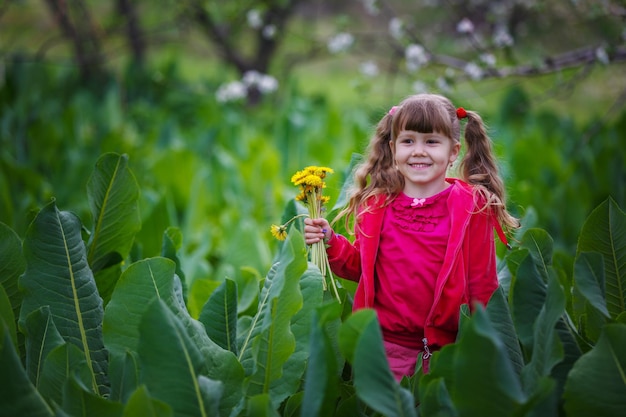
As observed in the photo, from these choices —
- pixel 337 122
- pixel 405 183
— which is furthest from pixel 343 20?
pixel 405 183

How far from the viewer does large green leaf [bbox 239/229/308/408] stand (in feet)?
3.94

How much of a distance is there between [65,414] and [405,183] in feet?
2.48

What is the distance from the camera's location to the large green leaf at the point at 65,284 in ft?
4.43

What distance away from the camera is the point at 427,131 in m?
1.48

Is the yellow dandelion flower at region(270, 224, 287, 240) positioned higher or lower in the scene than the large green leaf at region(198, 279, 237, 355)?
Answer: higher

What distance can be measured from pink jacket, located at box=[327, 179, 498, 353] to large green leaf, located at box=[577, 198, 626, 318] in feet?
0.57

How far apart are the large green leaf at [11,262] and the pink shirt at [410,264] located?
0.62 metres

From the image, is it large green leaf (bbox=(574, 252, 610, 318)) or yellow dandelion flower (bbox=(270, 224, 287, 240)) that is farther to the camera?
yellow dandelion flower (bbox=(270, 224, 287, 240))

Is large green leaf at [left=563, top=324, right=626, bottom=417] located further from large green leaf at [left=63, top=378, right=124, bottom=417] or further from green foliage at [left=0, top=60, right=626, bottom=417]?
large green leaf at [left=63, top=378, right=124, bottom=417]

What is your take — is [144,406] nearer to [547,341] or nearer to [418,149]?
[547,341]

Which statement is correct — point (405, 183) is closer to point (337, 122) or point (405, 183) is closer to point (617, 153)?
point (617, 153)

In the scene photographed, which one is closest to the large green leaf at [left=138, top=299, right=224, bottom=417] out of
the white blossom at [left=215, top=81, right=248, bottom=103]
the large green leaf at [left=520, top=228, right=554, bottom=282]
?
the large green leaf at [left=520, top=228, right=554, bottom=282]

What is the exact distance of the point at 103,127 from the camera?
550 cm

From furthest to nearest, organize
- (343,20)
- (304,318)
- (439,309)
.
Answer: (343,20), (439,309), (304,318)
